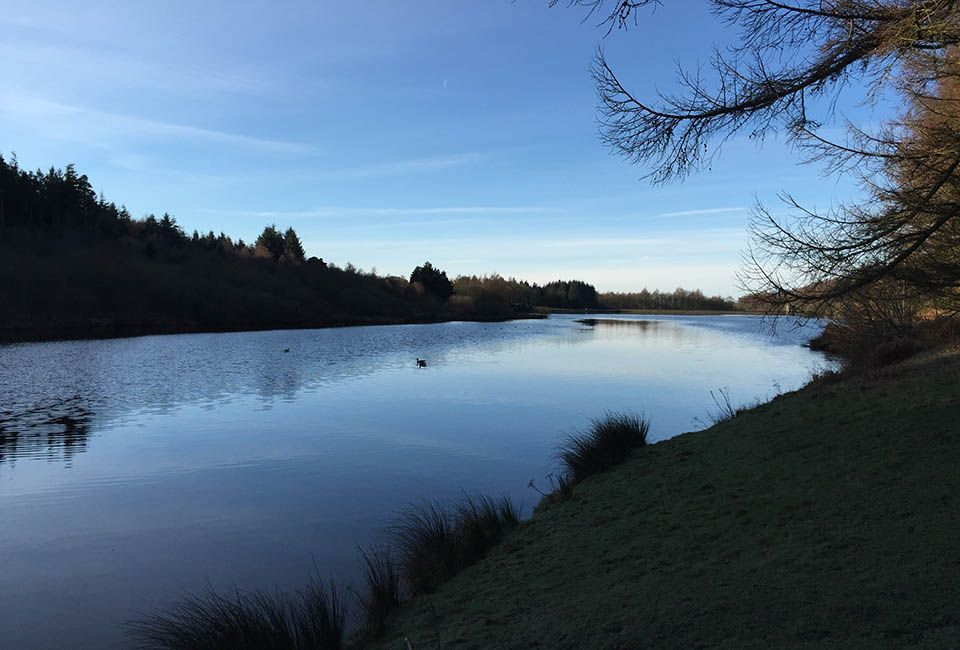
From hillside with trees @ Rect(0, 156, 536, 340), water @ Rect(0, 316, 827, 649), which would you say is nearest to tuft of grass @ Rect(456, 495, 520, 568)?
water @ Rect(0, 316, 827, 649)

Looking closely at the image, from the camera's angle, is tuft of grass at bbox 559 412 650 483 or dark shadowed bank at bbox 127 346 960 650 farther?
tuft of grass at bbox 559 412 650 483

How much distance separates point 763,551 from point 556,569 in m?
1.90

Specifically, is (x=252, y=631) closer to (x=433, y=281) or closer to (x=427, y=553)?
(x=427, y=553)

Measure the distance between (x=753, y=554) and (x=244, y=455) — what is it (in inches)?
428

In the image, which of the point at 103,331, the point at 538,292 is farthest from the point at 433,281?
the point at 103,331

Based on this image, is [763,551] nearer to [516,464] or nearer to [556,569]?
[556,569]

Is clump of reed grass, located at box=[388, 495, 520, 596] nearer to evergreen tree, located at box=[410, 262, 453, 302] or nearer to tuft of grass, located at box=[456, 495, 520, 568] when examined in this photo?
tuft of grass, located at box=[456, 495, 520, 568]

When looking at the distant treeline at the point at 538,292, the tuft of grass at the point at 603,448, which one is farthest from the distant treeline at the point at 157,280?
the tuft of grass at the point at 603,448

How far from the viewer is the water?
664 cm

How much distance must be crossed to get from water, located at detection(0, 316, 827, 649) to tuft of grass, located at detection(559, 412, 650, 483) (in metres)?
0.80

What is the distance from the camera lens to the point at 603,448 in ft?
32.7

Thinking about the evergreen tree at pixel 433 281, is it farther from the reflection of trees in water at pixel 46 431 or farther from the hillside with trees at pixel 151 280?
the reflection of trees in water at pixel 46 431

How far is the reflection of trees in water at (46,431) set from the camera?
485 inches

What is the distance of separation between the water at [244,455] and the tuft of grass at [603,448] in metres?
0.80
